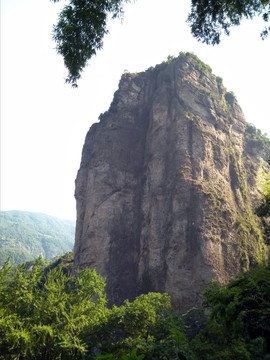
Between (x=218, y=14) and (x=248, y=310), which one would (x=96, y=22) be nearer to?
(x=218, y=14)

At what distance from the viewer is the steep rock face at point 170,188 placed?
29.3 m

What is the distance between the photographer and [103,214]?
35.0m

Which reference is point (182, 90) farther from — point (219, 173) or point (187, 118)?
point (219, 173)

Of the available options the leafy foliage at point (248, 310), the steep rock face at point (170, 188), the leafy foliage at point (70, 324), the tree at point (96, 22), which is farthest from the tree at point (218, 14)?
the steep rock face at point (170, 188)

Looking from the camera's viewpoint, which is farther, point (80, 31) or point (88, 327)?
point (88, 327)

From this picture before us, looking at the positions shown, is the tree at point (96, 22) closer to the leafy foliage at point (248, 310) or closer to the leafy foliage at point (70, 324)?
the leafy foliage at point (248, 310)

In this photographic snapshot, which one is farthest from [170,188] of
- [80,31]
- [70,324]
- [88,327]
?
[80,31]

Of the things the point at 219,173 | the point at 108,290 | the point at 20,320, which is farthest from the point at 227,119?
the point at 20,320

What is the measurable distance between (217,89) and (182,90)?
29.3 feet

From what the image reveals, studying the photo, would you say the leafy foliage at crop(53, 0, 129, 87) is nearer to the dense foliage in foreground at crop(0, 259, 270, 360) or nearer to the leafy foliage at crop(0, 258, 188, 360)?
the dense foliage in foreground at crop(0, 259, 270, 360)

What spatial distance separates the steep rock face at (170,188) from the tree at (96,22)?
2293cm

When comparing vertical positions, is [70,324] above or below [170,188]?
below

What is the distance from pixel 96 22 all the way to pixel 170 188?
85.5 ft

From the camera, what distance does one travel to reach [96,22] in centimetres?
993
